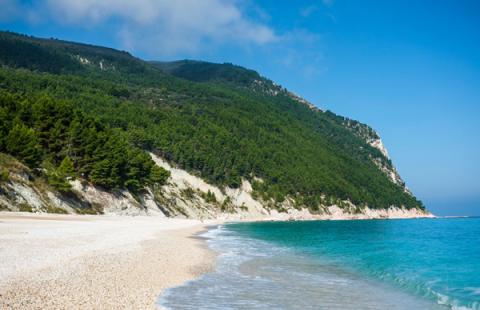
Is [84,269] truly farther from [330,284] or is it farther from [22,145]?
[22,145]

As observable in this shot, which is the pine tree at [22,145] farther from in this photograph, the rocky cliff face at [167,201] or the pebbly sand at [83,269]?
the pebbly sand at [83,269]

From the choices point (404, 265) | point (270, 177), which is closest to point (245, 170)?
point (270, 177)

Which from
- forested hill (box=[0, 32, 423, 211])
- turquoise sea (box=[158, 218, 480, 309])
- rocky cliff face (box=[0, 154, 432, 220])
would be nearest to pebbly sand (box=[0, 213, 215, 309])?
turquoise sea (box=[158, 218, 480, 309])

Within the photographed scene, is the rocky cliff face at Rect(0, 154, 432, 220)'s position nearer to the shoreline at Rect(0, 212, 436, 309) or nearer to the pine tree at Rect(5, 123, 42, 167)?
the pine tree at Rect(5, 123, 42, 167)

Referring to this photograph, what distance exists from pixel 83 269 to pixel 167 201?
7083cm

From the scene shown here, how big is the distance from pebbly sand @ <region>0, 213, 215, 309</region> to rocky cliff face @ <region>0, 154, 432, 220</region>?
50.2ft

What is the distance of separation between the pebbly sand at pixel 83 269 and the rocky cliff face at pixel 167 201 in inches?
602

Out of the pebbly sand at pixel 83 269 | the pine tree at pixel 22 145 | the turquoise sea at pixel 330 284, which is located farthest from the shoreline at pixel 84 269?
the pine tree at pixel 22 145

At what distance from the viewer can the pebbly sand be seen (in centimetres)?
1166

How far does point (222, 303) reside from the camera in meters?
13.9

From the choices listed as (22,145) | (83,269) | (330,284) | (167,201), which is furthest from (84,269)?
(167,201)

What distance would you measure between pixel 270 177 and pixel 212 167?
28.0 metres

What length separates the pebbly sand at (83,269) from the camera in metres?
11.7

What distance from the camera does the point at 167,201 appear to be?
8625 centimetres
